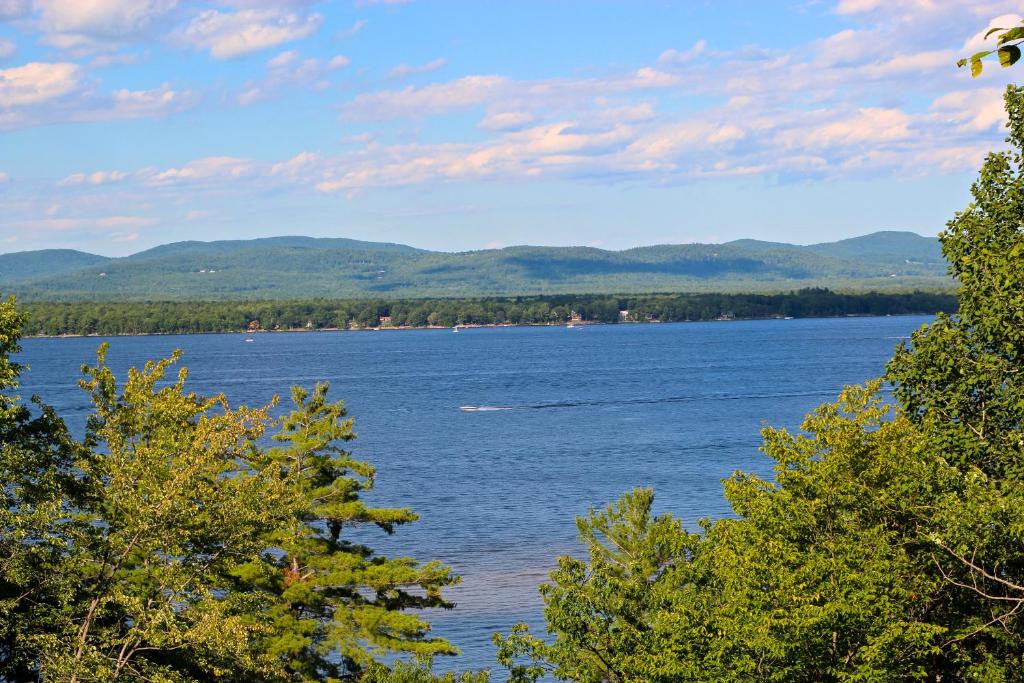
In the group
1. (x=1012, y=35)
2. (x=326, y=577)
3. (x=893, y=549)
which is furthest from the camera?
(x=326, y=577)

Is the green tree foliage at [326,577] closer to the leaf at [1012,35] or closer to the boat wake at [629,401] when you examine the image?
the leaf at [1012,35]

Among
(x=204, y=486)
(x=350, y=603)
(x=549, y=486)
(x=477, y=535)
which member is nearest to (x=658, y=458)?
(x=549, y=486)

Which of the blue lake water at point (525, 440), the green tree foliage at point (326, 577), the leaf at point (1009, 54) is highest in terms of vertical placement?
the leaf at point (1009, 54)

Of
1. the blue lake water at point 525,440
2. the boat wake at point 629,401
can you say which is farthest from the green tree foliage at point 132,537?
the boat wake at point 629,401

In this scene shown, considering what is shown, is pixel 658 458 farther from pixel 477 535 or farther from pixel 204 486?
pixel 204 486

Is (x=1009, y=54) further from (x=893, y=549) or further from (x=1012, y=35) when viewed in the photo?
(x=893, y=549)

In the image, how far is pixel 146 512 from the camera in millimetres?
21625

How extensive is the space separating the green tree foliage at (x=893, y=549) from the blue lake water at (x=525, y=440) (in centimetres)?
538

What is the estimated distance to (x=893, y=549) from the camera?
2155cm

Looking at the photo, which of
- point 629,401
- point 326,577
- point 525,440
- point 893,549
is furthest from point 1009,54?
point 629,401

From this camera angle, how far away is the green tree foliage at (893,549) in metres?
19.5

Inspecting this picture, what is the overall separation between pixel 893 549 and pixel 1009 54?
16.0m

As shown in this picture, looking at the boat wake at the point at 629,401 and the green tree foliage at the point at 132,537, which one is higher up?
the green tree foliage at the point at 132,537

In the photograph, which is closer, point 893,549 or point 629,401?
point 893,549
